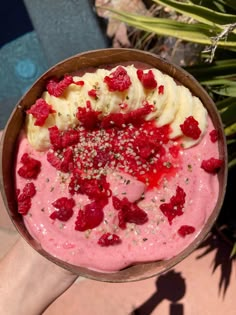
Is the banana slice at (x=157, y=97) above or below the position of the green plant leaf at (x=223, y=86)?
above

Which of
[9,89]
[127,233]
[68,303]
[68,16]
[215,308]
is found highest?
[68,16]

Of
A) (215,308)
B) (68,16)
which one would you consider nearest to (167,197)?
(215,308)

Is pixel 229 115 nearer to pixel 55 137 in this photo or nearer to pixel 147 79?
pixel 147 79

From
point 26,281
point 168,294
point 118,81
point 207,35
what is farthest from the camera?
point 168,294

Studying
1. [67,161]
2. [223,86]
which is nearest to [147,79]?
[67,161]

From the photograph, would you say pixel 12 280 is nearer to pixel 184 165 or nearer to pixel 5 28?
pixel 184 165

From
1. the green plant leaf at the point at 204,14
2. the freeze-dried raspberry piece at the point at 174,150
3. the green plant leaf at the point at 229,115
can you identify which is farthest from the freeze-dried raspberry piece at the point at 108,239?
the green plant leaf at the point at 204,14

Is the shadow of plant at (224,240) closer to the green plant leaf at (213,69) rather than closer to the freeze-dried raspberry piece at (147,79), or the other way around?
the green plant leaf at (213,69)
